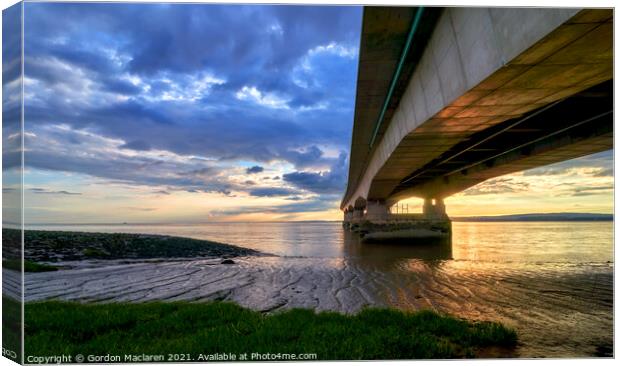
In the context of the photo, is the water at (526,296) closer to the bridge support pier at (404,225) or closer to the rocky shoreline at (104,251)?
the rocky shoreline at (104,251)

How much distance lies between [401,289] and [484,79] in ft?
25.9

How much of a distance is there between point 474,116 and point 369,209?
1401 inches

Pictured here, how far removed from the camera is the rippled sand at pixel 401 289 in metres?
7.63

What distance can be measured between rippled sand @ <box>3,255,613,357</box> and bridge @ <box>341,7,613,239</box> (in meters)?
4.25

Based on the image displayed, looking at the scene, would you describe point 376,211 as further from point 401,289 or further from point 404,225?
point 401,289

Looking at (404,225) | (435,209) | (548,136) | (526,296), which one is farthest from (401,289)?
(435,209)

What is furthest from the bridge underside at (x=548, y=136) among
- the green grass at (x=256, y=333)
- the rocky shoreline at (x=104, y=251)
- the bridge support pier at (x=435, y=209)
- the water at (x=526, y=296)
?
the bridge support pier at (x=435, y=209)

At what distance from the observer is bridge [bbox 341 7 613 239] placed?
5.13 metres

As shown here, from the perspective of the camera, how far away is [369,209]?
44250 mm

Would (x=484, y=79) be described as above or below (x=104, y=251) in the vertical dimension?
above

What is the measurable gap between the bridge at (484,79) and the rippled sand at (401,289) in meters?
4.25

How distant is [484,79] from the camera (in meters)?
6.37

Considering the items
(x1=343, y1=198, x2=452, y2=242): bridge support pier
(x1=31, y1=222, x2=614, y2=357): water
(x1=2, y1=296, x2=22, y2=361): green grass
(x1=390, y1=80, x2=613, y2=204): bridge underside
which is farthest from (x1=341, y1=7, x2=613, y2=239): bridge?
(x1=343, y1=198, x2=452, y2=242): bridge support pier

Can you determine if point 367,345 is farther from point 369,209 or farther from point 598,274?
point 369,209
